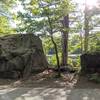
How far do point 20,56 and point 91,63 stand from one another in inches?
149

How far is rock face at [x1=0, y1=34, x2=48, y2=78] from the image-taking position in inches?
571

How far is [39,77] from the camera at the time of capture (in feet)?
45.3

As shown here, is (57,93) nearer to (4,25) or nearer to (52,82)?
(52,82)

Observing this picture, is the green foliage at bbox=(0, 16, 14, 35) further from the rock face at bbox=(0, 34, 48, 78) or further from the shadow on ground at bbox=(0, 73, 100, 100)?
the shadow on ground at bbox=(0, 73, 100, 100)

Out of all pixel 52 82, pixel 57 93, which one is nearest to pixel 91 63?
pixel 52 82

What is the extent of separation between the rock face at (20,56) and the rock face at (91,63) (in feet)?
8.31

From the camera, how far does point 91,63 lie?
13930 mm

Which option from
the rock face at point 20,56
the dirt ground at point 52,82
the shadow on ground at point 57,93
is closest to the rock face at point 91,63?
the dirt ground at point 52,82

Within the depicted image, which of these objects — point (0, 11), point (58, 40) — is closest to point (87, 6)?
point (58, 40)

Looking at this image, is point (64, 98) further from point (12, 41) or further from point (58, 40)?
point (58, 40)

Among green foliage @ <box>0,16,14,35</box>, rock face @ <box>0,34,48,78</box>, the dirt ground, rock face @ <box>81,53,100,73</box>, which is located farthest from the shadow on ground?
green foliage @ <box>0,16,14,35</box>

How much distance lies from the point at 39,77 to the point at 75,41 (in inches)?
362

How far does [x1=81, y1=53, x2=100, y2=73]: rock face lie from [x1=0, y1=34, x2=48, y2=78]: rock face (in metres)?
2.53

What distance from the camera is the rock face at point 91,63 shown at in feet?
45.4
